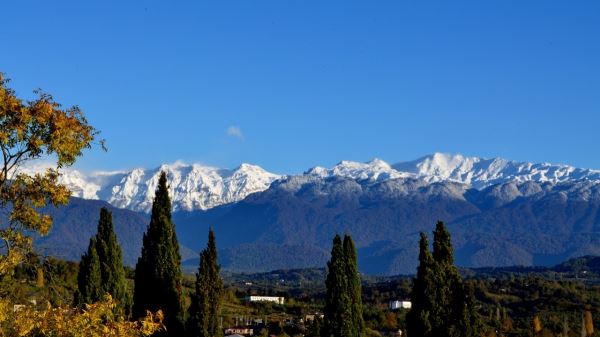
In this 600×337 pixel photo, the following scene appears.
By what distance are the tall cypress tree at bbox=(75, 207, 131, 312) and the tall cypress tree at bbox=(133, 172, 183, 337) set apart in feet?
18.6

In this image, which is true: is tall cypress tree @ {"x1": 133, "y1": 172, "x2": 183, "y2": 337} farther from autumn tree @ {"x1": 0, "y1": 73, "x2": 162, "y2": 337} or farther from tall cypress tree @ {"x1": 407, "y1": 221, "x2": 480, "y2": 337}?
autumn tree @ {"x1": 0, "y1": 73, "x2": 162, "y2": 337}

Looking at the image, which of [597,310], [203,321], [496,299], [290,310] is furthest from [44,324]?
[496,299]

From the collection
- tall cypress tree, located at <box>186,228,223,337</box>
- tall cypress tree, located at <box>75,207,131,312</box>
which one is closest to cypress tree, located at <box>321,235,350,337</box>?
tall cypress tree, located at <box>186,228,223,337</box>

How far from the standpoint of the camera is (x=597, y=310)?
6678 inches

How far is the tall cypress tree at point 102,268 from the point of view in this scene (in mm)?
59750

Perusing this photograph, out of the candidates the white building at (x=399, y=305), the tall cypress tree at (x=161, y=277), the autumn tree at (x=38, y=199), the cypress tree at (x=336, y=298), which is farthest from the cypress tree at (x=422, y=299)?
the white building at (x=399, y=305)

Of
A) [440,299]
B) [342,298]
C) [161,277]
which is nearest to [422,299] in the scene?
[440,299]

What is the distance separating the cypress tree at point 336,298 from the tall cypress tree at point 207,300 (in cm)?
690

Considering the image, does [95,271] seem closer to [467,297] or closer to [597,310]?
[467,297]

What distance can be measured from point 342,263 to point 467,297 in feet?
30.9

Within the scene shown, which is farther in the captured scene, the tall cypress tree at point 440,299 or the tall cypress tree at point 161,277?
the tall cypress tree at point 161,277

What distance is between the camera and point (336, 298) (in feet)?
196

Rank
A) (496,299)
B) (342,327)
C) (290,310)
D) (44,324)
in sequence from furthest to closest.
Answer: (496,299) < (290,310) < (342,327) < (44,324)

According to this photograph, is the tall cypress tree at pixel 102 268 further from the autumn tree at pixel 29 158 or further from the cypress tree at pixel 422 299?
the autumn tree at pixel 29 158
